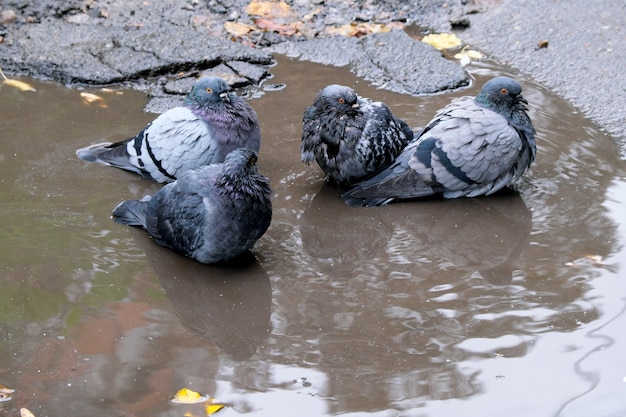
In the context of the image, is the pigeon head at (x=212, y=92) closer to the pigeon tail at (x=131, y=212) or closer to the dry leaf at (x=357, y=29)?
the pigeon tail at (x=131, y=212)

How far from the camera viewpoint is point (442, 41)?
740 centimetres

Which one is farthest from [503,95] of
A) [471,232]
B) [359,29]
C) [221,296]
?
[359,29]

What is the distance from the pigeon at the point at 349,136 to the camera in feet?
17.1

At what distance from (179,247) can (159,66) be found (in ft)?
8.80

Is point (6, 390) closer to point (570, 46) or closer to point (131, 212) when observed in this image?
point (131, 212)

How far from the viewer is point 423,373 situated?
3.57 metres

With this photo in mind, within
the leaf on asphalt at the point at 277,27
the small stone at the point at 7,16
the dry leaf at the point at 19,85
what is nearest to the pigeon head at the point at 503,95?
the leaf on asphalt at the point at 277,27

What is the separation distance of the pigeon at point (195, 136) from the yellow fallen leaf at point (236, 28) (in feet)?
7.71

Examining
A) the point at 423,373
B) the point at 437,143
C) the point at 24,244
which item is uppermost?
the point at 437,143

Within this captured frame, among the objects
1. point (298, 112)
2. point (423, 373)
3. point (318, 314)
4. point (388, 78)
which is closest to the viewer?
point (423, 373)

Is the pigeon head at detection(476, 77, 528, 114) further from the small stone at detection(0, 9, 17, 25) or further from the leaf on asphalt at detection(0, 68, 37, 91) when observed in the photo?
the small stone at detection(0, 9, 17, 25)

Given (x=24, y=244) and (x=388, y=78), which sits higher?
(x=388, y=78)

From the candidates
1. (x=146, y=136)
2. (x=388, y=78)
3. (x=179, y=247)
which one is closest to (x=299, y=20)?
(x=388, y=78)

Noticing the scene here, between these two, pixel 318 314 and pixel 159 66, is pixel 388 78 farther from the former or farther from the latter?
pixel 318 314
